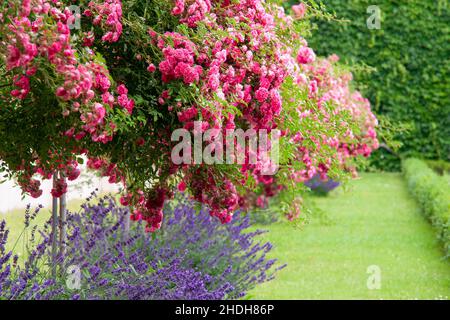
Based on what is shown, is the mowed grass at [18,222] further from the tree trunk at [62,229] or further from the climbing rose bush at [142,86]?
the climbing rose bush at [142,86]

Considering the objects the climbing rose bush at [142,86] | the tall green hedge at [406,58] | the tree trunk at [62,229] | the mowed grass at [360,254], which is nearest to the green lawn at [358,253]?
the mowed grass at [360,254]

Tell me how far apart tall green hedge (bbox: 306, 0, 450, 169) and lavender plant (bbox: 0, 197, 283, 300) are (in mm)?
8476

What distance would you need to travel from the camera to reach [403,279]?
7.00 meters

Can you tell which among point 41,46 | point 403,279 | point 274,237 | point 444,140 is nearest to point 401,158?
point 444,140

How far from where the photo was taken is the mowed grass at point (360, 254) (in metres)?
6.51

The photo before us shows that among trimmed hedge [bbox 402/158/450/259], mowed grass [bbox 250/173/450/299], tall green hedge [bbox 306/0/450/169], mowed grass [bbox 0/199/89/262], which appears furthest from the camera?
tall green hedge [bbox 306/0/450/169]

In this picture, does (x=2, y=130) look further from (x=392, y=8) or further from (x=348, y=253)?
(x=392, y=8)

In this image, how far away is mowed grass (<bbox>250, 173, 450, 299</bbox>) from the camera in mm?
6512

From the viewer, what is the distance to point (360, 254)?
8.09 metres

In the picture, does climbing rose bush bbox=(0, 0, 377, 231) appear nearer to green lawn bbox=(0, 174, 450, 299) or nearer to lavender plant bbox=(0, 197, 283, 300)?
lavender plant bbox=(0, 197, 283, 300)

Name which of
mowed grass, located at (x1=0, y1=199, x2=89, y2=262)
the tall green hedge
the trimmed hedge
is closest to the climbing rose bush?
the trimmed hedge

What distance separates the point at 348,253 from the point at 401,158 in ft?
23.5

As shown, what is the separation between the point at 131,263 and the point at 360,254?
13.7ft
